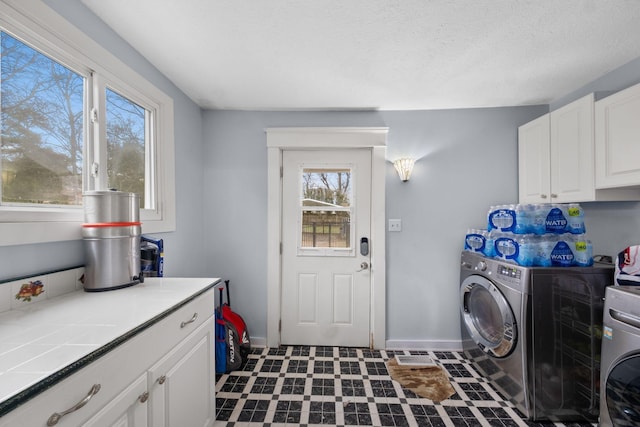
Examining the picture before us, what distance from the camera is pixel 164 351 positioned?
3.51 feet

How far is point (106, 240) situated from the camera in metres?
1.25

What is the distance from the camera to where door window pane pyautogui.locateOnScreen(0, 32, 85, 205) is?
1.07m

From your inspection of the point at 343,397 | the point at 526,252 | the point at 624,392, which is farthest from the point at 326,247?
the point at 624,392

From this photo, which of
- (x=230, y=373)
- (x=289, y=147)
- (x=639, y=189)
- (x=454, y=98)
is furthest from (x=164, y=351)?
(x=639, y=189)

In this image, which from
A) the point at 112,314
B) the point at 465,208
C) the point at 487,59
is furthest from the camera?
the point at 465,208

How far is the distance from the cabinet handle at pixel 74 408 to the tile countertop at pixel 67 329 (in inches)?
3.7

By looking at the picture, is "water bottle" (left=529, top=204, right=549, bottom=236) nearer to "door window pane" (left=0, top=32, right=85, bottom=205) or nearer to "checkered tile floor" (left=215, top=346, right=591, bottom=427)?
"checkered tile floor" (left=215, top=346, right=591, bottom=427)

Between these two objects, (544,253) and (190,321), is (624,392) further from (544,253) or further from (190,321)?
(190,321)

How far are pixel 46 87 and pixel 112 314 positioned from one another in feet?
3.56

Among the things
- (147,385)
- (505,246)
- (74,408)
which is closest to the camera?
(74,408)

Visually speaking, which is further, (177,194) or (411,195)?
(411,195)

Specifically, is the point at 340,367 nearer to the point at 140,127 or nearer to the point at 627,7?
the point at 140,127

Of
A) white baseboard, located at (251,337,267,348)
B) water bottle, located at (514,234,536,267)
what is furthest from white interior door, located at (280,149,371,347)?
water bottle, located at (514,234,536,267)

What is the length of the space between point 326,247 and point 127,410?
1.85m
